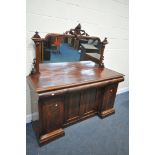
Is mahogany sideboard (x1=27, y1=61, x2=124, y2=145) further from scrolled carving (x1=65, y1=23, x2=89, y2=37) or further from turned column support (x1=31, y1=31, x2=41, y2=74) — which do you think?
scrolled carving (x1=65, y1=23, x2=89, y2=37)

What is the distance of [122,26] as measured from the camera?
2619 millimetres

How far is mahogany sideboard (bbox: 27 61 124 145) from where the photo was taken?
145cm

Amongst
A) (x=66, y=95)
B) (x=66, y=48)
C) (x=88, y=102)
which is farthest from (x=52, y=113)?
(x=66, y=48)

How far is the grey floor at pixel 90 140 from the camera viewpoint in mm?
1559

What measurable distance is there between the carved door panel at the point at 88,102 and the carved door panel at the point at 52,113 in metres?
0.36

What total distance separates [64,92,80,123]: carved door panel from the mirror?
19.8 inches

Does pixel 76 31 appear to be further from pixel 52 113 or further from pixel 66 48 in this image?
pixel 52 113
